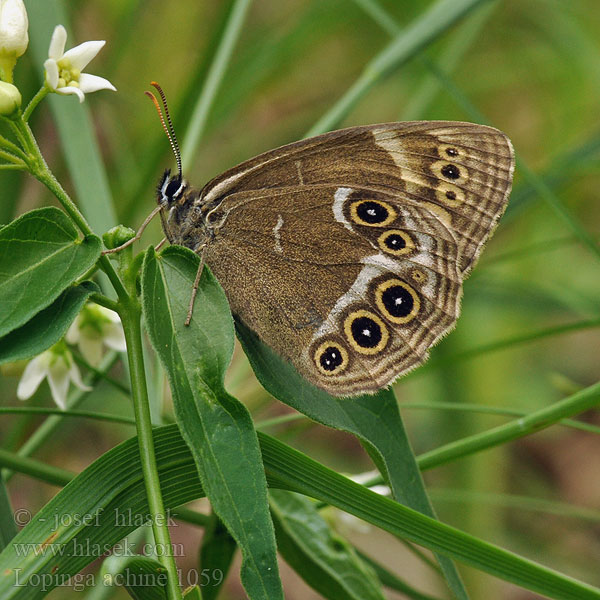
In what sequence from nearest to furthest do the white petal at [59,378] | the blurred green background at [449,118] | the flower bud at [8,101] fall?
the flower bud at [8,101], the white petal at [59,378], the blurred green background at [449,118]

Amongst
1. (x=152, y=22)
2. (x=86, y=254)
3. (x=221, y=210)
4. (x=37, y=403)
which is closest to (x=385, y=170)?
(x=221, y=210)

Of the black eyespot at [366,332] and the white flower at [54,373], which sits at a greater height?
the white flower at [54,373]

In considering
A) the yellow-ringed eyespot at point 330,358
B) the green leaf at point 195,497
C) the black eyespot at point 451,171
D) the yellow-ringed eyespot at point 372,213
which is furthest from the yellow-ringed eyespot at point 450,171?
the green leaf at point 195,497

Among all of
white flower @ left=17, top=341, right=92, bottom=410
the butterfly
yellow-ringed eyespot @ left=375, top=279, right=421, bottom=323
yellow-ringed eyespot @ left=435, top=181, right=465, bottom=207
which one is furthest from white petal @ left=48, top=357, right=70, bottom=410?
yellow-ringed eyespot @ left=435, top=181, right=465, bottom=207

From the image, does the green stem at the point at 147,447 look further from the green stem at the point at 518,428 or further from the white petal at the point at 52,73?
the green stem at the point at 518,428

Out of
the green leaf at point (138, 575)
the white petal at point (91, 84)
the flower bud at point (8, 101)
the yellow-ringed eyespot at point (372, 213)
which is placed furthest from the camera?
the yellow-ringed eyespot at point (372, 213)

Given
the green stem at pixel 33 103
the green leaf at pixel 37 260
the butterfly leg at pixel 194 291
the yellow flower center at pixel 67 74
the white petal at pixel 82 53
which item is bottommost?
the butterfly leg at pixel 194 291

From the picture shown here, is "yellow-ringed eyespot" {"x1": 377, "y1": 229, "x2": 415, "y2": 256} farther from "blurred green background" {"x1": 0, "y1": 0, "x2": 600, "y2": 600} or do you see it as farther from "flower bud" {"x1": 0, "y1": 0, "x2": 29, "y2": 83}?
"flower bud" {"x1": 0, "y1": 0, "x2": 29, "y2": 83}
